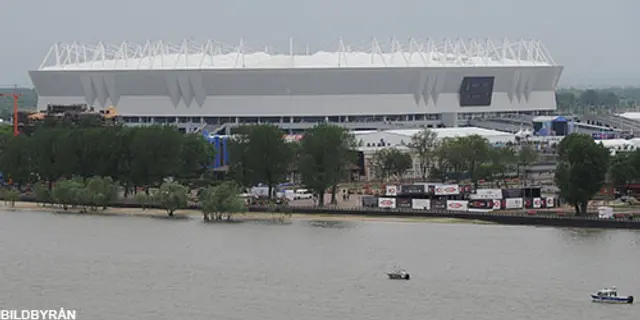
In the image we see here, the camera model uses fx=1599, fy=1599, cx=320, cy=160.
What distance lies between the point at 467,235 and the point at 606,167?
340 centimetres

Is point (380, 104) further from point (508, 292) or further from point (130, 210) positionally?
point (508, 292)

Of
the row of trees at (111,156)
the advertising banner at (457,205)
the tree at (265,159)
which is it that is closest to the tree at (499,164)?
the tree at (265,159)

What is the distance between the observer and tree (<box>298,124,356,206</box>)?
90.6 feet

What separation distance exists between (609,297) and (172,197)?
36.7 feet

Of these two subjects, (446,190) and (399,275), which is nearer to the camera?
(399,275)

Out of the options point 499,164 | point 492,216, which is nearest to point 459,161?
point 499,164

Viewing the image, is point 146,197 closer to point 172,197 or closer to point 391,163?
point 172,197

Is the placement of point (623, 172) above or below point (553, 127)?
below

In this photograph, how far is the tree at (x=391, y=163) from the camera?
109 feet

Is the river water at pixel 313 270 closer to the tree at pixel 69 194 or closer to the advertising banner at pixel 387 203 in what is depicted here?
the advertising banner at pixel 387 203

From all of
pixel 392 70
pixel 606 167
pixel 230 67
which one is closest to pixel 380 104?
pixel 392 70

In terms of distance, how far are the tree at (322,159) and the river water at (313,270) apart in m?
2.72

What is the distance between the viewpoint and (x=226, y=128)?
4197 cm

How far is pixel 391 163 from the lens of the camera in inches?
1307
